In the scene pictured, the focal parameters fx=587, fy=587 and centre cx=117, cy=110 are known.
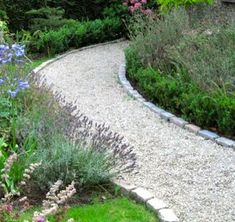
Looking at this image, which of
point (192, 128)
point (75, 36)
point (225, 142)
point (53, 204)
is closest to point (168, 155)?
point (225, 142)

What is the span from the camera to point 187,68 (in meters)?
7.57

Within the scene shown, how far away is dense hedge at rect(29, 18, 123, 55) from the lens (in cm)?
1211

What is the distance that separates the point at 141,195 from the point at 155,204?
20 cm

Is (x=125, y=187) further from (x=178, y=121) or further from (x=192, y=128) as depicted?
(x=178, y=121)

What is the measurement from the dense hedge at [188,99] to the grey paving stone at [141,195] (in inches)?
68.4

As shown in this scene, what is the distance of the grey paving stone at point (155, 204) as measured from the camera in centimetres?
434

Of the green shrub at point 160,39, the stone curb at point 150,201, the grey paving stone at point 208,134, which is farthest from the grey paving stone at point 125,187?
the green shrub at point 160,39

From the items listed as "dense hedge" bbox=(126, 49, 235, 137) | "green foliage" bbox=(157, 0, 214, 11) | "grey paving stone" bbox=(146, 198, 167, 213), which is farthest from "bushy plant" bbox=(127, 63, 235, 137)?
"green foliage" bbox=(157, 0, 214, 11)

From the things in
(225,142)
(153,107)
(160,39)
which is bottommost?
(153,107)

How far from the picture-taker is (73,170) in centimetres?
457

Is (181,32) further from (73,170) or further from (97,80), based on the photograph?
(73,170)

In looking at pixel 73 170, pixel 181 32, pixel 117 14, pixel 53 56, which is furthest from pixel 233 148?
pixel 117 14

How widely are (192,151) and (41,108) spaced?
1.54m

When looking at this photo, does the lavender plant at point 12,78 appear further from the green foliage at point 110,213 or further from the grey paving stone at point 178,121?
the grey paving stone at point 178,121
